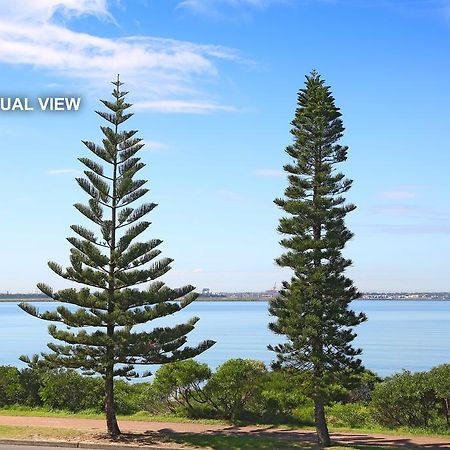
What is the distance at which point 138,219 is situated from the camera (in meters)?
14.7

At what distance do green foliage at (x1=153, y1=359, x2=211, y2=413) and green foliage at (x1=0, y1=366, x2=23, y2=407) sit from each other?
3944 mm

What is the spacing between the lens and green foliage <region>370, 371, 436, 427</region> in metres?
14.0

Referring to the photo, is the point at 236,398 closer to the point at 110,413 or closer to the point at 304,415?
the point at 304,415

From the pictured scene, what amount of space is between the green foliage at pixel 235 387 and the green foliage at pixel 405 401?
2.66 m

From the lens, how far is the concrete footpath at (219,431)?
12969 millimetres

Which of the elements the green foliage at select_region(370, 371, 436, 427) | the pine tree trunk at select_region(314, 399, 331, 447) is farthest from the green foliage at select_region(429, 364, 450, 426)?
the pine tree trunk at select_region(314, 399, 331, 447)

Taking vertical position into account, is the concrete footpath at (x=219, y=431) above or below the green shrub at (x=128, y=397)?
below

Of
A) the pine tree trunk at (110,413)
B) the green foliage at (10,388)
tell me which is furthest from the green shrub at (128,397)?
the pine tree trunk at (110,413)

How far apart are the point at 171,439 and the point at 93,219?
4936 millimetres

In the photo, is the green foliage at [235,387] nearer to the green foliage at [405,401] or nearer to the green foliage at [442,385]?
the green foliage at [405,401]

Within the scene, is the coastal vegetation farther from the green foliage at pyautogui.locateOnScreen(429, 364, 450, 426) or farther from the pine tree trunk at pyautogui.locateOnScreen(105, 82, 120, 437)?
the pine tree trunk at pyautogui.locateOnScreen(105, 82, 120, 437)

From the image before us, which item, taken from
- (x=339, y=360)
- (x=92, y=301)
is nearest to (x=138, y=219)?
(x=92, y=301)

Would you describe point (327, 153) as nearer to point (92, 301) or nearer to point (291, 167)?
point (291, 167)

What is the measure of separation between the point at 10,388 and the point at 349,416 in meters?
8.58
